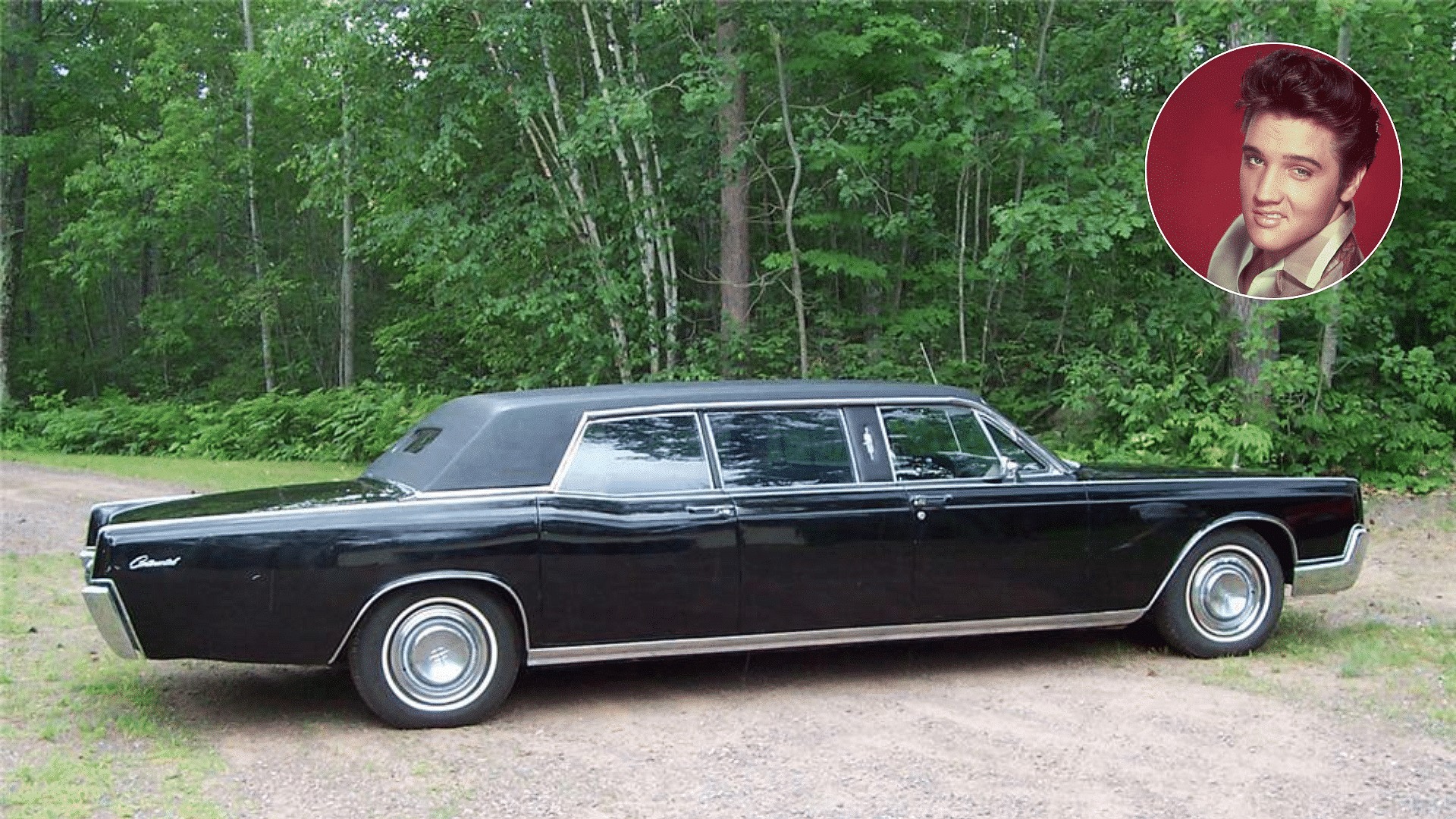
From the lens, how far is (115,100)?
29156mm

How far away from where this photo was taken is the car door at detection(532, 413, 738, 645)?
581 cm

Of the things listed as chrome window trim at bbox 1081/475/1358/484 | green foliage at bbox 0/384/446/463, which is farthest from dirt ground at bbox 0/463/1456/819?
green foliage at bbox 0/384/446/463

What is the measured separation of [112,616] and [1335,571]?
589 cm

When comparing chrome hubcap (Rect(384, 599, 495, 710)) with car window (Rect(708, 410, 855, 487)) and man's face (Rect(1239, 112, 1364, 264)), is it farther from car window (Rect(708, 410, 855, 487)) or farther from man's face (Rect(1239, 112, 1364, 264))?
man's face (Rect(1239, 112, 1364, 264))

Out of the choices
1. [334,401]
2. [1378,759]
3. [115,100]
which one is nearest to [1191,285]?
[1378,759]

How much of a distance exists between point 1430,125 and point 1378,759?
9817 mm

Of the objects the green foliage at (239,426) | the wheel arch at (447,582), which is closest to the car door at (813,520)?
the wheel arch at (447,582)

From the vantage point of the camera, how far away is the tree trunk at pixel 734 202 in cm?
1602

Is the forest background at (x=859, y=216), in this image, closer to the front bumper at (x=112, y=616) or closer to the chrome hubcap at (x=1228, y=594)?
the chrome hubcap at (x=1228, y=594)

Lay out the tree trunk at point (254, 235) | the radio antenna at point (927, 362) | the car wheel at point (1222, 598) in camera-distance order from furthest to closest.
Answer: the tree trunk at point (254, 235)
the radio antenna at point (927, 362)
the car wheel at point (1222, 598)

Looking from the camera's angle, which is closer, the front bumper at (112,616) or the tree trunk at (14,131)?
the front bumper at (112,616)

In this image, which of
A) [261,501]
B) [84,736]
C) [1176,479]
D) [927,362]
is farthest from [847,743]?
[927,362]

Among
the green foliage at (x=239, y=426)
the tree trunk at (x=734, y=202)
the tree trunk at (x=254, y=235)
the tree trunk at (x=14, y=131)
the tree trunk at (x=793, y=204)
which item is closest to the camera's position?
the tree trunk at (x=793, y=204)

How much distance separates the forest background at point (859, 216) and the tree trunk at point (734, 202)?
45 millimetres
